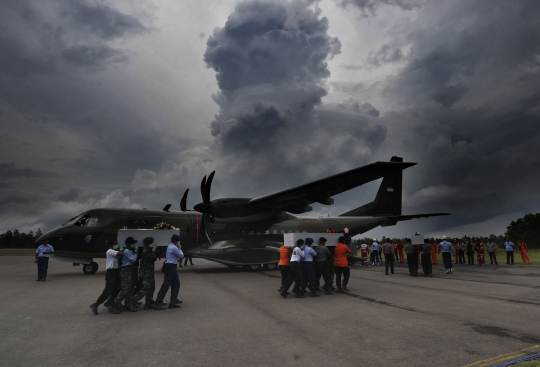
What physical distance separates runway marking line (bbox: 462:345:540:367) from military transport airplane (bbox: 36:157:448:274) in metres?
10.5

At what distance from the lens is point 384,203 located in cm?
2639

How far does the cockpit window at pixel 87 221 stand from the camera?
57.4 feet

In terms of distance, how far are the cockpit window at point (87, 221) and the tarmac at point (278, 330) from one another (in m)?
6.80

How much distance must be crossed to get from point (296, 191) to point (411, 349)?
12.4m

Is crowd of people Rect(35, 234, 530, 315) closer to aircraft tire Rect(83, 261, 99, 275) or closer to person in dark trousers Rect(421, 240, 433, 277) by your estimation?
aircraft tire Rect(83, 261, 99, 275)

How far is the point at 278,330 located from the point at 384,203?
2167 centimetres

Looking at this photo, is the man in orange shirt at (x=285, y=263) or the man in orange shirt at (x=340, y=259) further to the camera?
the man in orange shirt at (x=340, y=259)

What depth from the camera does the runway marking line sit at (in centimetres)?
458

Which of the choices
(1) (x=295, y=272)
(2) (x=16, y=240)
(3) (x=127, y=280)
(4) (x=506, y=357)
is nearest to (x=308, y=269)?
(1) (x=295, y=272)

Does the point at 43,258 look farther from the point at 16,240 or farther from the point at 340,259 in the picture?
the point at 16,240

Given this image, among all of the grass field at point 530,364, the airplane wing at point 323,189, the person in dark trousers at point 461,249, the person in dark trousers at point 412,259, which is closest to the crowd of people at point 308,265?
the airplane wing at point 323,189

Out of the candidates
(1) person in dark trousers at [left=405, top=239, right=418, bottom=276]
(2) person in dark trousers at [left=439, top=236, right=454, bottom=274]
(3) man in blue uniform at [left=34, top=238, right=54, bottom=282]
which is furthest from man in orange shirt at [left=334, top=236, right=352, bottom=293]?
(3) man in blue uniform at [left=34, top=238, right=54, bottom=282]

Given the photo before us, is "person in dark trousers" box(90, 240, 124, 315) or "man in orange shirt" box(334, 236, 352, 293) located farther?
"man in orange shirt" box(334, 236, 352, 293)

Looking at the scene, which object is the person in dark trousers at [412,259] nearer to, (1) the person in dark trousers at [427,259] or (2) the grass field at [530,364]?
(1) the person in dark trousers at [427,259]
